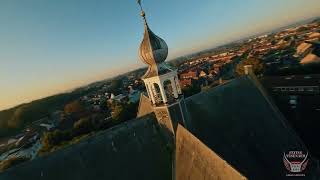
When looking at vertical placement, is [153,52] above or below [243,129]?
above

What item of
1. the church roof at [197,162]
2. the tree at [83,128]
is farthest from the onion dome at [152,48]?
the tree at [83,128]

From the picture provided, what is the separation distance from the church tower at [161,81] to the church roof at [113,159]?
3.30 feet

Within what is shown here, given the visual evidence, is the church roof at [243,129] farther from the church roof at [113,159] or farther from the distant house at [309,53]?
the distant house at [309,53]

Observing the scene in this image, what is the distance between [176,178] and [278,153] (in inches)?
284

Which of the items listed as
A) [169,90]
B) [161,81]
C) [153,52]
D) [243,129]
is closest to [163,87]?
[161,81]

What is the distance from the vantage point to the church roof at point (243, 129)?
15.1 m

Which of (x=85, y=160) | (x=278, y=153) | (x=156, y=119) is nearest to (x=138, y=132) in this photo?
(x=156, y=119)

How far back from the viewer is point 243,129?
1642 centimetres

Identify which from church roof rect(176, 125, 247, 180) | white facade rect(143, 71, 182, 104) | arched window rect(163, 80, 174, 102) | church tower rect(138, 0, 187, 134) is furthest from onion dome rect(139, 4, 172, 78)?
church roof rect(176, 125, 247, 180)

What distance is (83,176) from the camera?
41.7 ft

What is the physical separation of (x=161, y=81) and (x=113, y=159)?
477 centimetres

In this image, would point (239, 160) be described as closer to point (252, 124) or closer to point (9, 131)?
point (252, 124)

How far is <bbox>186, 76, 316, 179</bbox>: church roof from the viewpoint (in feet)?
49.5

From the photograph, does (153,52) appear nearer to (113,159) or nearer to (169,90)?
(169,90)
